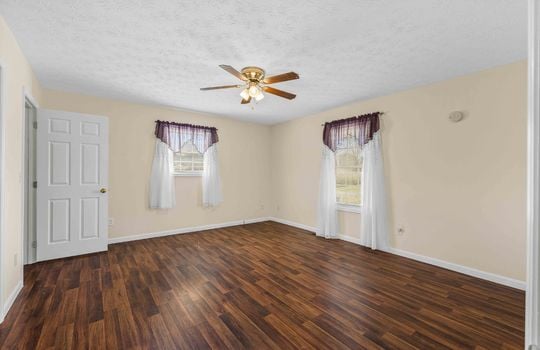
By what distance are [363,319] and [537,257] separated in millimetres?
1941

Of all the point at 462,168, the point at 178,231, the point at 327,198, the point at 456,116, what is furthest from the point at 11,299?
the point at 456,116

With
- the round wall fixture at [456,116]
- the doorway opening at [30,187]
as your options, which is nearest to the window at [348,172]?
the round wall fixture at [456,116]

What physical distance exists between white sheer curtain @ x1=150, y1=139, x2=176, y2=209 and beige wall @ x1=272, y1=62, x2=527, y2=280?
3.62 metres

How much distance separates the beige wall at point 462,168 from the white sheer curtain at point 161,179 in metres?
3.62

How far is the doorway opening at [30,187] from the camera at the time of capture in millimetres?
3238

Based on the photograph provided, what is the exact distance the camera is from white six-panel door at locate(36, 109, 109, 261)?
3340 millimetres

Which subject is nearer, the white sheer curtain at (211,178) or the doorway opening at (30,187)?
the doorway opening at (30,187)

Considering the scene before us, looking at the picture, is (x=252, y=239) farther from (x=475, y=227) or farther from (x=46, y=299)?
(x=475, y=227)

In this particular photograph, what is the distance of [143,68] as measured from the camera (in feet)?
9.59

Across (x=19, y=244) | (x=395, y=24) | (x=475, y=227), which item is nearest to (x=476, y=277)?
(x=475, y=227)

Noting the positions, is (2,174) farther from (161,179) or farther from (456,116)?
(456,116)

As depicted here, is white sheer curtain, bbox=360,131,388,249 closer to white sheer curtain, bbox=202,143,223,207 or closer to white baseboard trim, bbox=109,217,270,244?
white baseboard trim, bbox=109,217,270,244

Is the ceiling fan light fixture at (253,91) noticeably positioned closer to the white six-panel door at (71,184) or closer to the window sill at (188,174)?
the white six-panel door at (71,184)

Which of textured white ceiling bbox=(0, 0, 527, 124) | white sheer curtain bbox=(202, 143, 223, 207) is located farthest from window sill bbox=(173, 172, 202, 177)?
textured white ceiling bbox=(0, 0, 527, 124)
